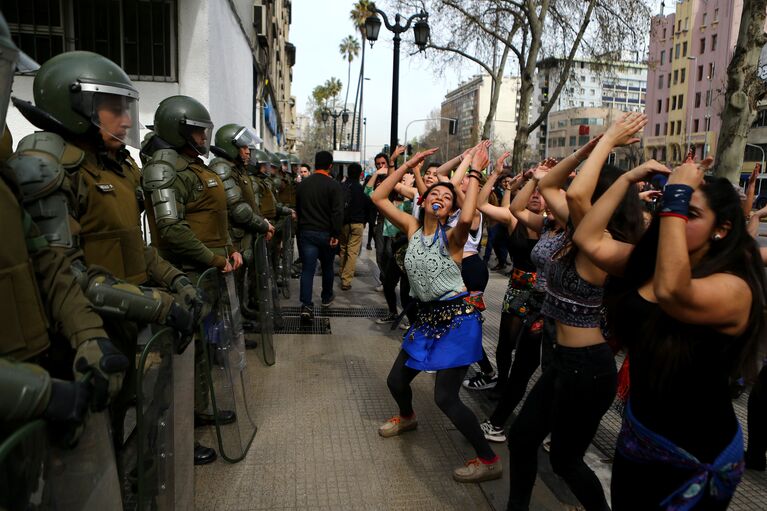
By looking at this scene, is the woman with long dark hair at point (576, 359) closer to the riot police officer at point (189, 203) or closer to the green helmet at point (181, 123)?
the riot police officer at point (189, 203)

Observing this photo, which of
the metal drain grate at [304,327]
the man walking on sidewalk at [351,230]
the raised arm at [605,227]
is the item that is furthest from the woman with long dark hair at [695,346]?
the man walking on sidewalk at [351,230]

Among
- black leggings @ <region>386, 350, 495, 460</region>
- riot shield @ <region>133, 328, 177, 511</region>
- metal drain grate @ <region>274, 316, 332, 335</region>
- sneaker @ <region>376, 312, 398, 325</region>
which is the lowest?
metal drain grate @ <region>274, 316, 332, 335</region>

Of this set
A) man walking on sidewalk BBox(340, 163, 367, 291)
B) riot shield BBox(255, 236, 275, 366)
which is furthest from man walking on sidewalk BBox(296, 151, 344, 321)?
man walking on sidewalk BBox(340, 163, 367, 291)

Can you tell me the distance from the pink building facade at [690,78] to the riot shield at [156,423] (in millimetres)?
59870

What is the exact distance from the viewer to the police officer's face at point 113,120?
9.65 ft

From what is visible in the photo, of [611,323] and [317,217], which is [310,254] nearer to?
[317,217]

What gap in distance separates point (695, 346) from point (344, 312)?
6.06 m

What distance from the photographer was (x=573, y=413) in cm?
275

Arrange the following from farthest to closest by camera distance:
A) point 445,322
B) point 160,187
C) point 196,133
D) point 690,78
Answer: point 690,78 → point 196,133 → point 160,187 → point 445,322

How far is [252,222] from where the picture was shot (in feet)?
19.6

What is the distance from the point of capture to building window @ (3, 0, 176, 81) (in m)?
8.15

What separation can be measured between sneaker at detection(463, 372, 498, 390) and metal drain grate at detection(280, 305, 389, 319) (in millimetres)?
2587

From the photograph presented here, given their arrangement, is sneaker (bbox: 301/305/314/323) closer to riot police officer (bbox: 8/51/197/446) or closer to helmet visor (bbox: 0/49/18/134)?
riot police officer (bbox: 8/51/197/446)

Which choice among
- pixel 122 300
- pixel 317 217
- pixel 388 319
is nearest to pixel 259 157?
pixel 317 217
